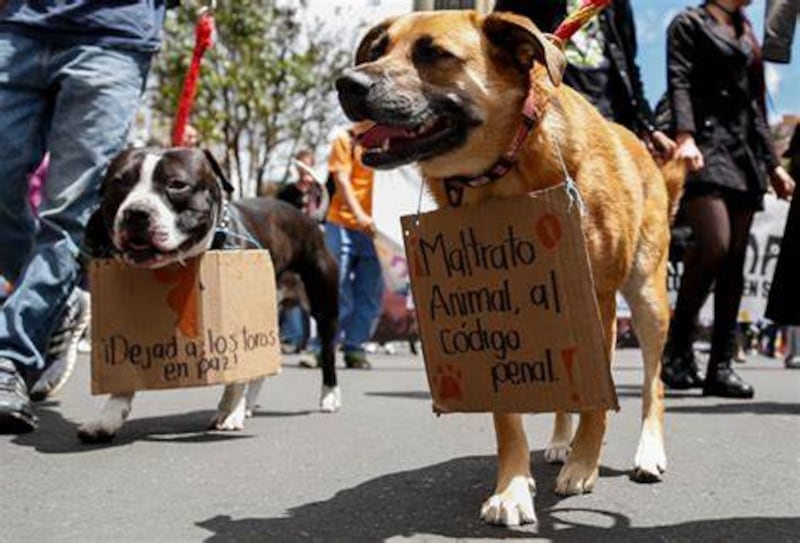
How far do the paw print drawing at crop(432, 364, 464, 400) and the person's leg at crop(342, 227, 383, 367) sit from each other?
5445mm

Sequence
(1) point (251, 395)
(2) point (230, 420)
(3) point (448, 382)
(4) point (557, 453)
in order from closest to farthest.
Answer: (3) point (448, 382) → (4) point (557, 453) → (2) point (230, 420) → (1) point (251, 395)

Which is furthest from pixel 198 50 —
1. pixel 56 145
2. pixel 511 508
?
pixel 511 508

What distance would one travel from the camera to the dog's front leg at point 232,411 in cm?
426

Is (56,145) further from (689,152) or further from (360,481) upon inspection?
(689,152)

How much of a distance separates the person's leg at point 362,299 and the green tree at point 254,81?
14.1 m

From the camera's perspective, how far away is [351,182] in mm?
7945

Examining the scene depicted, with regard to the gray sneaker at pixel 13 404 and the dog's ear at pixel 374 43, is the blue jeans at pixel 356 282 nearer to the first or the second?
the gray sneaker at pixel 13 404

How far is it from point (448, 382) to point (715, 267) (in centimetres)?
316

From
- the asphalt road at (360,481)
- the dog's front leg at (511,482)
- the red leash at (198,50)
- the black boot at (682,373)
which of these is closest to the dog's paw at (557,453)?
the asphalt road at (360,481)

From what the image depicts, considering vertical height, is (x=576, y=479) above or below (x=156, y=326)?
below

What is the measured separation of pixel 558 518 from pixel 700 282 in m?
3.24

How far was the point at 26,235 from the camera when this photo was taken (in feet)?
14.1

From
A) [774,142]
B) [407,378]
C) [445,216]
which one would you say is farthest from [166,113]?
[445,216]

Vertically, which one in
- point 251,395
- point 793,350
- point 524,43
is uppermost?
point 524,43
